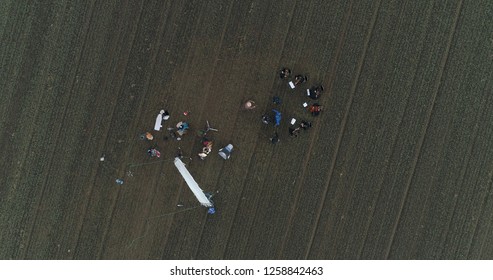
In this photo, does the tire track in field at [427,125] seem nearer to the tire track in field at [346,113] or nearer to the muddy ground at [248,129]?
the muddy ground at [248,129]

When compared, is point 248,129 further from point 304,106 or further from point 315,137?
point 315,137

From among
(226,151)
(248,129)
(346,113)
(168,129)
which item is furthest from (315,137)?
(168,129)

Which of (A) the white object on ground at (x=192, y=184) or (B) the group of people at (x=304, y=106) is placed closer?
(B) the group of people at (x=304, y=106)

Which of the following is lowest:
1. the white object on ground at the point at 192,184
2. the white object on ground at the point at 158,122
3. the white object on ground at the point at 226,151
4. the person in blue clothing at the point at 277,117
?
the white object on ground at the point at 192,184

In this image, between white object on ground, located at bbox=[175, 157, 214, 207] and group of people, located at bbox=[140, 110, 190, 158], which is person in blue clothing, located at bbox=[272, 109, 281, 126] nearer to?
group of people, located at bbox=[140, 110, 190, 158]

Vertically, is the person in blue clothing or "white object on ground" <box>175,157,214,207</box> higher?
the person in blue clothing

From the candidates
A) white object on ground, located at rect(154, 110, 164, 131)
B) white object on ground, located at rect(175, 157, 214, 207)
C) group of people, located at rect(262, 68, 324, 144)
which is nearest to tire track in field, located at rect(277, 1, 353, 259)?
group of people, located at rect(262, 68, 324, 144)

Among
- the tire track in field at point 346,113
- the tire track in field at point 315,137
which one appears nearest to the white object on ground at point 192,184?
the tire track in field at point 315,137
